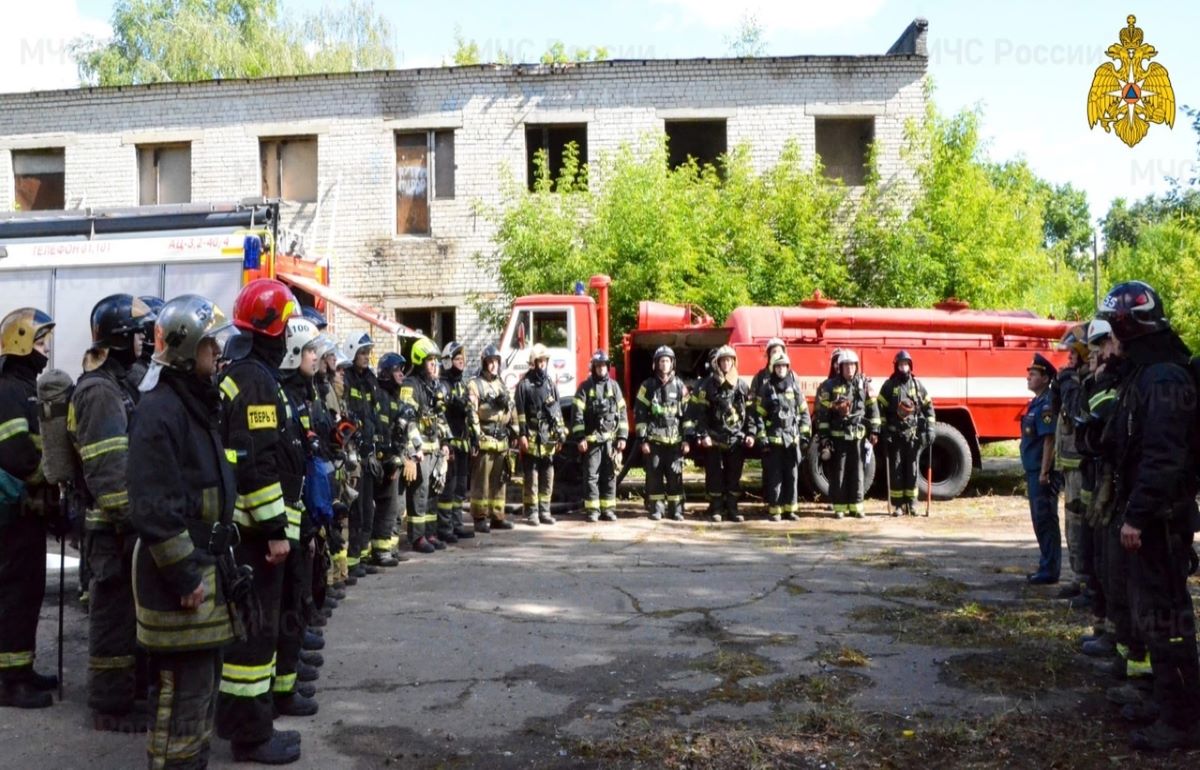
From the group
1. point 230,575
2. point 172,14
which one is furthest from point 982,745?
point 172,14

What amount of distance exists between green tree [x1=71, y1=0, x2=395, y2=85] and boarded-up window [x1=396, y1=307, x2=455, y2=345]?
12746mm

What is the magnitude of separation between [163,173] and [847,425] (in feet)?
50.6

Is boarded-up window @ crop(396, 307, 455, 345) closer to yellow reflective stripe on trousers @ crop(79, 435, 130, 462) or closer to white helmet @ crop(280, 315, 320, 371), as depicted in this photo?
white helmet @ crop(280, 315, 320, 371)

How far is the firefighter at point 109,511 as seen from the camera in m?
5.52

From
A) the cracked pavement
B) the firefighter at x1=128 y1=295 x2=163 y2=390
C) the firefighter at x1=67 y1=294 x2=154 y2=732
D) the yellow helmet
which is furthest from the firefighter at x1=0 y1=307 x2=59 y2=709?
the yellow helmet

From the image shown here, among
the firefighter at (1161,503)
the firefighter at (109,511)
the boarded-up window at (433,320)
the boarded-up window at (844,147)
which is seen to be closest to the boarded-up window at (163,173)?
the boarded-up window at (433,320)

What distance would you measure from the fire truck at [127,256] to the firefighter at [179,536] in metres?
8.91

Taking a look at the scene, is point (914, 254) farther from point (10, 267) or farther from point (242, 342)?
point (242, 342)

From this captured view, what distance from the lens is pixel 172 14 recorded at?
34906mm

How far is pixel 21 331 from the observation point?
6.15 metres

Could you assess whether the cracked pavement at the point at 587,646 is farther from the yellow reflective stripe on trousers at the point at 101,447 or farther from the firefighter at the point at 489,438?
the yellow reflective stripe on trousers at the point at 101,447

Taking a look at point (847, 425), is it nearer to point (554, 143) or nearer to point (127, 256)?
point (127, 256)

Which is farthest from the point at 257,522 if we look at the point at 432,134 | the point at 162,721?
the point at 432,134

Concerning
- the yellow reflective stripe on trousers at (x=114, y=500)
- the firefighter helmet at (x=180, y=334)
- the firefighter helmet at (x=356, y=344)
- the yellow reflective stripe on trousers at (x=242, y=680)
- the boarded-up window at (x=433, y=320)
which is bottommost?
the yellow reflective stripe on trousers at (x=242, y=680)
